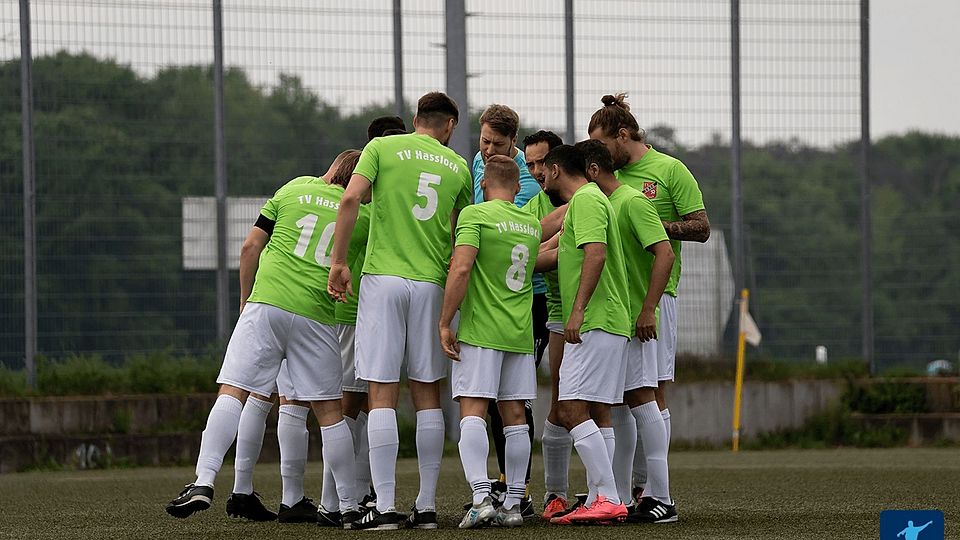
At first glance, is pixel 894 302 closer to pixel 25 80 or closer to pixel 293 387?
pixel 25 80

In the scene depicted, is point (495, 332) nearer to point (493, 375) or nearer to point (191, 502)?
point (493, 375)

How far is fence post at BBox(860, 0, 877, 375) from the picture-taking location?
14828mm

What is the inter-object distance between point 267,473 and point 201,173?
3.14 m

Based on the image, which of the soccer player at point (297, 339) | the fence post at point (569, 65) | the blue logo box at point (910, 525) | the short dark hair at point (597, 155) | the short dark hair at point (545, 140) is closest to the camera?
the blue logo box at point (910, 525)

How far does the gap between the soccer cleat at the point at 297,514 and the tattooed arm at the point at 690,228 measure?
→ 2122mm

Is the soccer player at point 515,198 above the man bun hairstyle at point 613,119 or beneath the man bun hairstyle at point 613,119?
beneath

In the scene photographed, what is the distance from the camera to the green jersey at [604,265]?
6969mm

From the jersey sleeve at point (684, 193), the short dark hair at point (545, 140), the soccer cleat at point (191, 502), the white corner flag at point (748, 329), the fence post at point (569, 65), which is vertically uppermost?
the fence post at point (569, 65)

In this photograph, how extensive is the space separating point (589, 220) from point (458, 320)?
28.7 inches

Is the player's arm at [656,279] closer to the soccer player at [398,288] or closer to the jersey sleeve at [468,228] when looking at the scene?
the jersey sleeve at [468,228]

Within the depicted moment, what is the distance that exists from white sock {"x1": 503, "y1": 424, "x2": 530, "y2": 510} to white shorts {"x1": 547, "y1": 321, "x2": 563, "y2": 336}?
0.56 m

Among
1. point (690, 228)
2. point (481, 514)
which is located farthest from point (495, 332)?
point (690, 228)

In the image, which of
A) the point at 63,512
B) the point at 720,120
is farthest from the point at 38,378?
the point at 720,120

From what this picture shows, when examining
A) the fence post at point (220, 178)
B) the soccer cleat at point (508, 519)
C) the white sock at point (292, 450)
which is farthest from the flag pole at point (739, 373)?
the soccer cleat at point (508, 519)
